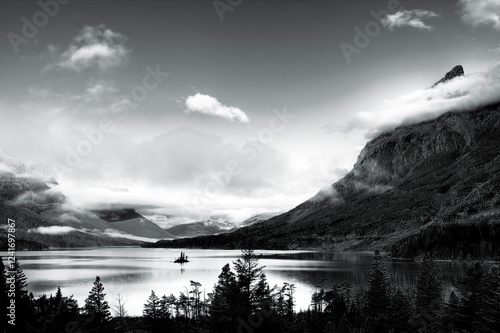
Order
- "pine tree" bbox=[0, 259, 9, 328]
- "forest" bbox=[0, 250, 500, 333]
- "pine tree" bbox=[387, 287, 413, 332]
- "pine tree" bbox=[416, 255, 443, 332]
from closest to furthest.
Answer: "forest" bbox=[0, 250, 500, 333]
"pine tree" bbox=[387, 287, 413, 332]
"pine tree" bbox=[0, 259, 9, 328]
"pine tree" bbox=[416, 255, 443, 332]

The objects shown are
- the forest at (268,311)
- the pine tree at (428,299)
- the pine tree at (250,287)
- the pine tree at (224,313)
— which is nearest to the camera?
the pine tree at (224,313)

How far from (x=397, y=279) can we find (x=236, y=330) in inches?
5594

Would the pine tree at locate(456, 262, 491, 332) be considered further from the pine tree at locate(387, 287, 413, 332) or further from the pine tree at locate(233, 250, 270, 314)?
the pine tree at locate(233, 250, 270, 314)

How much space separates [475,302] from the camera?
57.4 metres

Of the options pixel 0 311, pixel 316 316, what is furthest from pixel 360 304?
pixel 0 311

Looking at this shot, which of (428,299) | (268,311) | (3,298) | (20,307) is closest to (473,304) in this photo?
(428,299)

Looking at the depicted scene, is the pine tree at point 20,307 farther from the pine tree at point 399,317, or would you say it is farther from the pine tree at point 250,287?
the pine tree at point 399,317

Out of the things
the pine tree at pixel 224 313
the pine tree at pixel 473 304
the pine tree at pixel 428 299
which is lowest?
the pine tree at pixel 428 299

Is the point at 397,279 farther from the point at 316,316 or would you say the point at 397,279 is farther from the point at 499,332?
the point at 499,332

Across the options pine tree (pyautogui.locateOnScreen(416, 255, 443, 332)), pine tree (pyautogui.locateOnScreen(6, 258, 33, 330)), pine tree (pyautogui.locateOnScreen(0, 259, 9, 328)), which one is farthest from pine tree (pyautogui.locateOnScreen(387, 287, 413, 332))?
pine tree (pyautogui.locateOnScreen(0, 259, 9, 328))

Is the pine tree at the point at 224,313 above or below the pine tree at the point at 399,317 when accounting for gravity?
above

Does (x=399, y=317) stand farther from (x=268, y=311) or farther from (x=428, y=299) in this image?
(x=268, y=311)

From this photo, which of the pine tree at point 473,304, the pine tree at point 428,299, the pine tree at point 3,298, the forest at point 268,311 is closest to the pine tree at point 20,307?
the forest at point 268,311

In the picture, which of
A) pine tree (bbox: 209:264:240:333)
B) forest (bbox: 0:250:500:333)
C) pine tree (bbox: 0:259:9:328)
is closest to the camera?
pine tree (bbox: 209:264:240:333)
